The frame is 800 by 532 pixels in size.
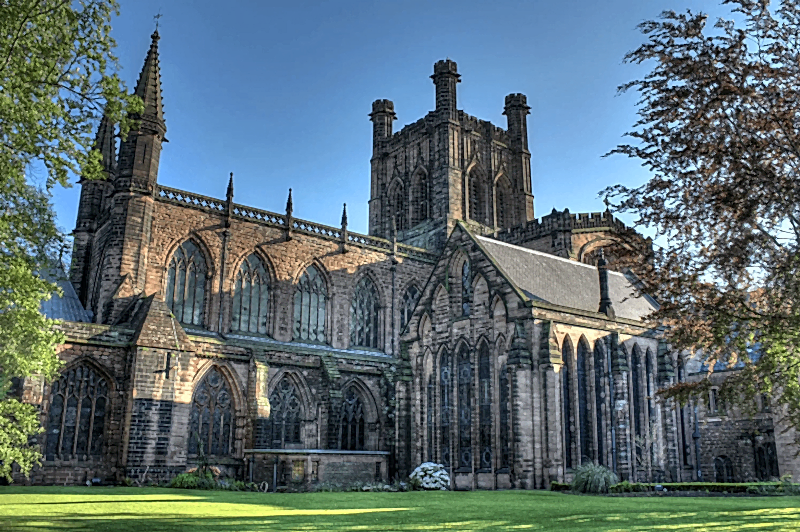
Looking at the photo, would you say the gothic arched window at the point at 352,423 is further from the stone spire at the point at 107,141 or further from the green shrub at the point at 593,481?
the stone spire at the point at 107,141

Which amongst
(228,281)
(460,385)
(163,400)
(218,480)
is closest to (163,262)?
(228,281)

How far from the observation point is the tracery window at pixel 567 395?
27.5 metres

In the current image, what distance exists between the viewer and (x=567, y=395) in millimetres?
28156

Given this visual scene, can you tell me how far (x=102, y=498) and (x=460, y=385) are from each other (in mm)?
14621

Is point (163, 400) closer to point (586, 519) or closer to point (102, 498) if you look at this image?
point (102, 498)

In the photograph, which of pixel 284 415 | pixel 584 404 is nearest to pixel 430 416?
pixel 584 404

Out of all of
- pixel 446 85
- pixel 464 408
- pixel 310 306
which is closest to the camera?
pixel 464 408

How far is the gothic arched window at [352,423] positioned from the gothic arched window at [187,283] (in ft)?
28.1

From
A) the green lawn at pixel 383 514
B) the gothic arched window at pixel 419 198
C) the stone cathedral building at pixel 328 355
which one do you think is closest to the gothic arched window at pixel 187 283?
the stone cathedral building at pixel 328 355

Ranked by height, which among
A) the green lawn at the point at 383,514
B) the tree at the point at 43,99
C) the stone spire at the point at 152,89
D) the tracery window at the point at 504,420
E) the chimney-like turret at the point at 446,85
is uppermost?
the chimney-like turret at the point at 446,85

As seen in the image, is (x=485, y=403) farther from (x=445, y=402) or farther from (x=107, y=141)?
(x=107, y=141)

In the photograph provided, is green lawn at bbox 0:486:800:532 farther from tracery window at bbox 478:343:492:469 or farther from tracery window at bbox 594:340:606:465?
tracery window at bbox 594:340:606:465

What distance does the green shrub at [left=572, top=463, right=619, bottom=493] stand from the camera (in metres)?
23.1

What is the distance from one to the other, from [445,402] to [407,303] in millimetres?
15274
